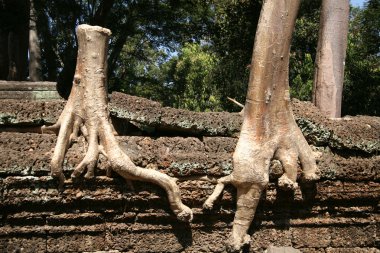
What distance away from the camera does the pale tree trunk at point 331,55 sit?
5.87m

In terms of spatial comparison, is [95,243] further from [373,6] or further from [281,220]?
[373,6]

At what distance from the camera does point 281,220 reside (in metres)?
3.50

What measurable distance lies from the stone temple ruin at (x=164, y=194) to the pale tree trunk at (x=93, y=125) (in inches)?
2.9

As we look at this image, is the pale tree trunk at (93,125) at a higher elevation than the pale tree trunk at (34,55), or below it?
below

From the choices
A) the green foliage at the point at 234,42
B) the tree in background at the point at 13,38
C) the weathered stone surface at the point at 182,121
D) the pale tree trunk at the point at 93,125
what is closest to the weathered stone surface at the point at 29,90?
the weathered stone surface at the point at 182,121

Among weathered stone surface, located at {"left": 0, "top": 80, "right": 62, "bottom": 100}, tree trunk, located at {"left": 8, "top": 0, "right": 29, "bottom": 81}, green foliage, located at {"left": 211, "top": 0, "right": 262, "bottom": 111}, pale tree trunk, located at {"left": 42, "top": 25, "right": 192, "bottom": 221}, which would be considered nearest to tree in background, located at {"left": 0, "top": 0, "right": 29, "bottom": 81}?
tree trunk, located at {"left": 8, "top": 0, "right": 29, "bottom": 81}

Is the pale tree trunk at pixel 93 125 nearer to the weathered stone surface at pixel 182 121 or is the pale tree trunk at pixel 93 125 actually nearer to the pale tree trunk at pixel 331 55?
the weathered stone surface at pixel 182 121

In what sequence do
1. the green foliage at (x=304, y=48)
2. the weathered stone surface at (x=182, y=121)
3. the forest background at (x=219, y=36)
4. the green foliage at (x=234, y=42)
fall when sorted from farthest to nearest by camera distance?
the green foliage at (x=304, y=48) → the green foliage at (x=234, y=42) → the forest background at (x=219, y=36) → the weathered stone surface at (x=182, y=121)

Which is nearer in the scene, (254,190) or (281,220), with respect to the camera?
(254,190)

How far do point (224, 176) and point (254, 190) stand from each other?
225 millimetres

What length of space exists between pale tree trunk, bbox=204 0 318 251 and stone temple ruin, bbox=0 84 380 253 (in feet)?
0.30

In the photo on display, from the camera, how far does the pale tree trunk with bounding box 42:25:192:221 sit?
310cm

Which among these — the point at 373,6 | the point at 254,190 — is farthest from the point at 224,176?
the point at 373,6

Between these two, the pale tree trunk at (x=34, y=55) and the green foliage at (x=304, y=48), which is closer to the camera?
the pale tree trunk at (x=34, y=55)
